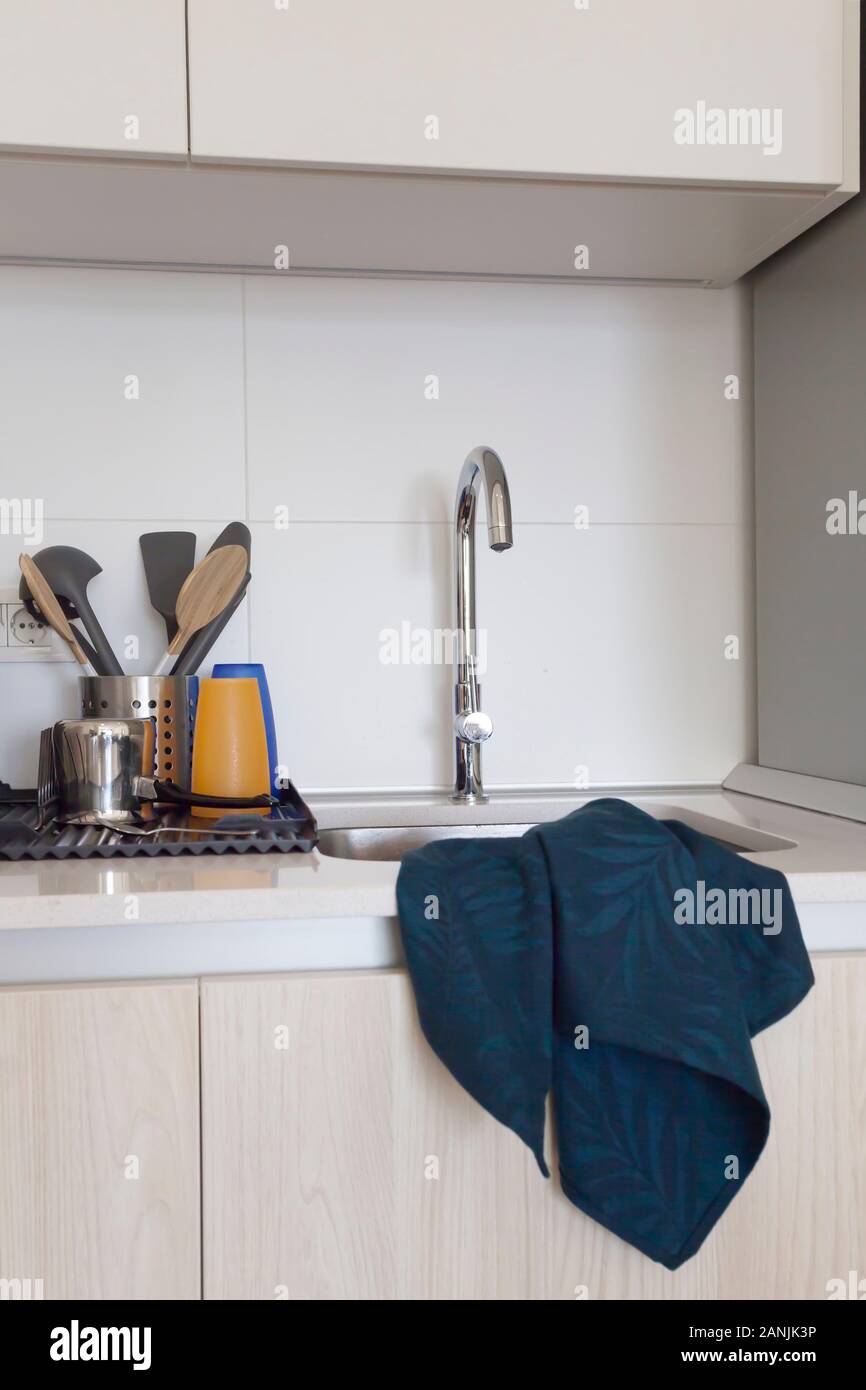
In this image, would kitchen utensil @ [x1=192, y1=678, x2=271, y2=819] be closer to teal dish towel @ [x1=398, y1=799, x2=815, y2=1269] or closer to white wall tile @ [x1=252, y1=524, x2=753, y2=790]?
white wall tile @ [x1=252, y1=524, x2=753, y2=790]

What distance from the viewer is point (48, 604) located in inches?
48.3

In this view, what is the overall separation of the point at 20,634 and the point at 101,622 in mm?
94

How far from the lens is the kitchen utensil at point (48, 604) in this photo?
3.97 feet

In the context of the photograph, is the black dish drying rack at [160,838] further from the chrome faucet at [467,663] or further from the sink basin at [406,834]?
the chrome faucet at [467,663]

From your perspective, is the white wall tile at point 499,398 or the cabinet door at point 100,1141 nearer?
the cabinet door at point 100,1141

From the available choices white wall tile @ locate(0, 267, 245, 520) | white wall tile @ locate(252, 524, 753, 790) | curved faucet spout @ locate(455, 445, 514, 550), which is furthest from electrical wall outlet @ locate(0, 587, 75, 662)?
curved faucet spout @ locate(455, 445, 514, 550)

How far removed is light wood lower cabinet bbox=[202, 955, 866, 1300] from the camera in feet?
2.74

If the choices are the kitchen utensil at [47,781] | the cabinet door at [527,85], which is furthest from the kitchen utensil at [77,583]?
the cabinet door at [527,85]

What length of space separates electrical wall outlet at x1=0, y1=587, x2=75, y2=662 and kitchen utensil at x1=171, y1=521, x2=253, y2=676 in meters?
0.16

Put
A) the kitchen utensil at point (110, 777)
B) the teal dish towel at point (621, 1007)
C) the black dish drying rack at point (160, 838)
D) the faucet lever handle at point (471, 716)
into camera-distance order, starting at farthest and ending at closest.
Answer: the faucet lever handle at point (471, 716) < the kitchen utensil at point (110, 777) < the black dish drying rack at point (160, 838) < the teal dish towel at point (621, 1007)

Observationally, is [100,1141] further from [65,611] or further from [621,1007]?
[65,611]

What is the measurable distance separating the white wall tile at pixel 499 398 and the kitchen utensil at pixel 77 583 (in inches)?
8.9

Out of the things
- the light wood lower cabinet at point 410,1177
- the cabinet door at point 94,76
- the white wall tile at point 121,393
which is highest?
the cabinet door at point 94,76

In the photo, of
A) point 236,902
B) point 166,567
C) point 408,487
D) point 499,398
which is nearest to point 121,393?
point 166,567
